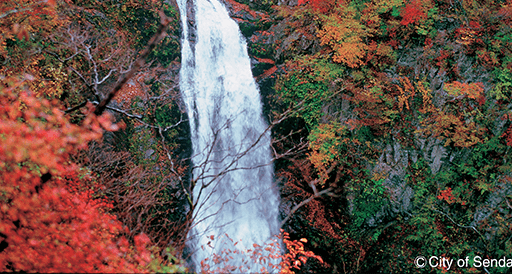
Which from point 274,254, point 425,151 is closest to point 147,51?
point 425,151

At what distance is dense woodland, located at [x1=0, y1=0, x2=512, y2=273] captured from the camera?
6.74 m

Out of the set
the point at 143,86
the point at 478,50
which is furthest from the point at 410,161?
the point at 143,86

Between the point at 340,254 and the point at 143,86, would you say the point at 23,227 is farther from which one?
the point at 340,254

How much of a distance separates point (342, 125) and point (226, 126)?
4.91 m

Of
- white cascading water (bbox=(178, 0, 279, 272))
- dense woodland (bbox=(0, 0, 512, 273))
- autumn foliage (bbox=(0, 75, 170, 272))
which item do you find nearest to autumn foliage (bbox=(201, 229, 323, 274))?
dense woodland (bbox=(0, 0, 512, 273))

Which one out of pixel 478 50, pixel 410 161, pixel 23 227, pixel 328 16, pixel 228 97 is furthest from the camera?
pixel 228 97

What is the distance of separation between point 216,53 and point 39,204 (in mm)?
8927

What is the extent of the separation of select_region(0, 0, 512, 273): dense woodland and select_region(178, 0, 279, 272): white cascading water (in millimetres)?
654

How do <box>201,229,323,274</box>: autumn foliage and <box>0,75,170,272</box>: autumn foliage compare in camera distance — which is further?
<box>201,229,323,274</box>: autumn foliage

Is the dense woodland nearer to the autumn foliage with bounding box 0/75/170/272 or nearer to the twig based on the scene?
the autumn foliage with bounding box 0/75/170/272

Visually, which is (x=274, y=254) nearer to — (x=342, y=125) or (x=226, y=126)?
(x=226, y=126)

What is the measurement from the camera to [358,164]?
872cm

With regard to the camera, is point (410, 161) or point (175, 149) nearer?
point (410, 161)

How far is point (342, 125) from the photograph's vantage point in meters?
8.83
